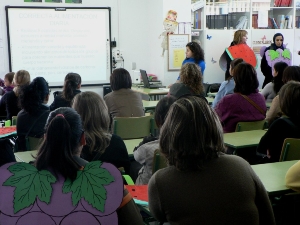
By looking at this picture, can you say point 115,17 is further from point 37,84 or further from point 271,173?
point 271,173

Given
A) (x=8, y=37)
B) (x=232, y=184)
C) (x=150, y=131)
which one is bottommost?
(x=150, y=131)

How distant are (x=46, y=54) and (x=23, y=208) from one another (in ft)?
20.8

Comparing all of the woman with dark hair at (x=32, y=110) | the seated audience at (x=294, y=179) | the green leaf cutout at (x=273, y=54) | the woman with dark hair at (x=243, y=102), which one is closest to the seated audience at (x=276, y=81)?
the woman with dark hair at (x=243, y=102)

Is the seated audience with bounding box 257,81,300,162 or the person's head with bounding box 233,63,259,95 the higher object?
the person's head with bounding box 233,63,259,95

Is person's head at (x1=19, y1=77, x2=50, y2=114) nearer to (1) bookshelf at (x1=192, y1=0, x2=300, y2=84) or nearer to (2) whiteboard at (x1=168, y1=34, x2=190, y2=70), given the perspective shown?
(2) whiteboard at (x1=168, y1=34, x2=190, y2=70)

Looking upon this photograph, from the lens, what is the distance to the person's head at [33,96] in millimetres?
3654

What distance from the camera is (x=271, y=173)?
2484 millimetres

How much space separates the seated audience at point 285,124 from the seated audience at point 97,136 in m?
1.05

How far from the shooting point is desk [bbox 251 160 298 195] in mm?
2216

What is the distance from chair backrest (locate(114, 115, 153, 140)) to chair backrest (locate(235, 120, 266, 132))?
84 centimetres

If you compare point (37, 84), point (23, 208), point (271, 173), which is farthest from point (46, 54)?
point (23, 208)

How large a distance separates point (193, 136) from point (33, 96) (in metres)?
2.50

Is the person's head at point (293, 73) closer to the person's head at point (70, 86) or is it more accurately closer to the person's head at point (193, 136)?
the person's head at point (70, 86)

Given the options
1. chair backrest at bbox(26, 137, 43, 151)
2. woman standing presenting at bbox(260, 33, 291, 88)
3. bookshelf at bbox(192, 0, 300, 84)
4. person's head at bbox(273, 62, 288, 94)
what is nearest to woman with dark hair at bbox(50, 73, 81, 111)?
chair backrest at bbox(26, 137, 43, 151)
